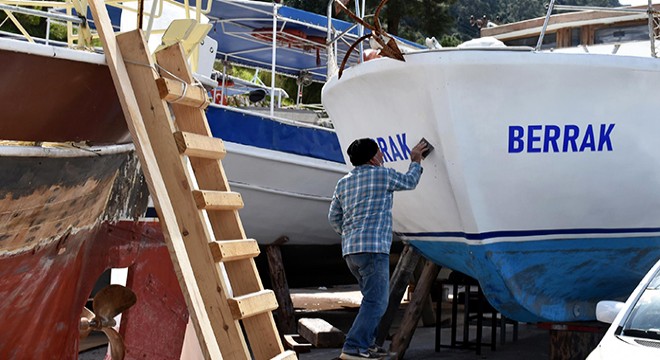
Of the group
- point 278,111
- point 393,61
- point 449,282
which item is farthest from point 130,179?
point 278,111

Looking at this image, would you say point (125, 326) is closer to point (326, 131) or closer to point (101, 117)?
point (101, 117)

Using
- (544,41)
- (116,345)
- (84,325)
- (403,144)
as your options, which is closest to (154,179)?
(84,325)

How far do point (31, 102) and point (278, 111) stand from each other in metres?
6.72

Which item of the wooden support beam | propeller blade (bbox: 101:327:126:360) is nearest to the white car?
propeller blade (bbox: 101:327:126:360)

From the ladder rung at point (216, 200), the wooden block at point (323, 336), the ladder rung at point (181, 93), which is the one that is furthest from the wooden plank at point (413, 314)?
the ladder rung at point (181, 93)

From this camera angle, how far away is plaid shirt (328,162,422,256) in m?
6.26

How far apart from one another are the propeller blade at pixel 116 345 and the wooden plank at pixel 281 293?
13.1ft

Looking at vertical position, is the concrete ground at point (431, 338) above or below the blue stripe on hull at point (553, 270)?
below

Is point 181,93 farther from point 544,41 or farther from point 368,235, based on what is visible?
point 544,41

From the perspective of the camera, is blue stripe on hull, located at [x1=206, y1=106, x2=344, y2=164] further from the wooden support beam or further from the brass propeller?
the brass propeller

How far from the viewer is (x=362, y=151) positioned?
6426 millimetres

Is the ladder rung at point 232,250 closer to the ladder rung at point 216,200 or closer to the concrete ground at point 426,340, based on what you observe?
the ladder rung at point 216,200

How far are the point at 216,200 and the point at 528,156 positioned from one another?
2.70 meters

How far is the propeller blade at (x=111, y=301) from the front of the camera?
551 cm
